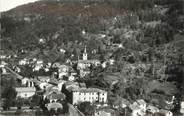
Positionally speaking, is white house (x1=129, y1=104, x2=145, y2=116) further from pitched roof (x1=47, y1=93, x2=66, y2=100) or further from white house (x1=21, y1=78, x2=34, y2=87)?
white house (x1=21, y1=78, x2=34, y2=87)

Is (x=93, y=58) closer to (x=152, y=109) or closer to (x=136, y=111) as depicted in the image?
(x=152, y=109)

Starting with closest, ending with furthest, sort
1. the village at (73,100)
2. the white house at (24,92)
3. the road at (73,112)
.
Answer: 1. the road at (73,112)
2. the village at (73,100)
3. the white house at (24,92)

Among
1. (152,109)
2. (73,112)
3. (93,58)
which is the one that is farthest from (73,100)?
(93,58)

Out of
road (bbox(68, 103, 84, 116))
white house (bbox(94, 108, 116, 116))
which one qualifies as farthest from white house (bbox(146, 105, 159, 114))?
road (bbox(68, 103, 84, 116))

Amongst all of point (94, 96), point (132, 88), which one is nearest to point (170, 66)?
point (132, 88)

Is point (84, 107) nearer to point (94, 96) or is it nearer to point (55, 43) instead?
point (94, 96)

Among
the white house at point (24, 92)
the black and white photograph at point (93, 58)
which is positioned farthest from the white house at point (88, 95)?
the white house at point (24, 92)

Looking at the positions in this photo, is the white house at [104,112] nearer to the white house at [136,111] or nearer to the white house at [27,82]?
the white house at [136,111]


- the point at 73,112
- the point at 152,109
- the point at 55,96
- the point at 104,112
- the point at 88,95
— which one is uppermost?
the point at 55,96
